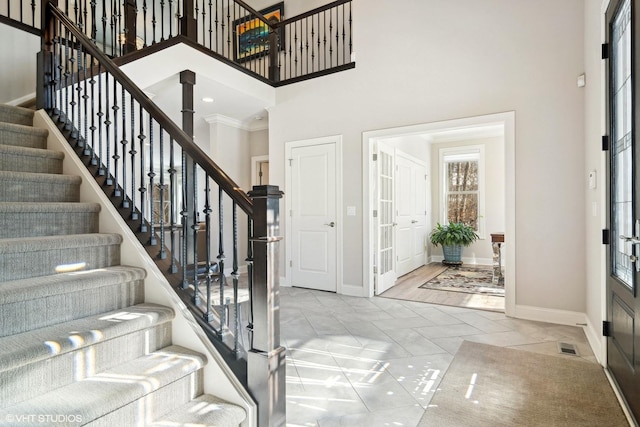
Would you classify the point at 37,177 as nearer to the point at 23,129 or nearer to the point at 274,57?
the point at 23,129

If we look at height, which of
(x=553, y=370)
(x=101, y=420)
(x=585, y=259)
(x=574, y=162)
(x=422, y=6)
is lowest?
(x=553, y=370)

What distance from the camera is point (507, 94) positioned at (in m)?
3.68

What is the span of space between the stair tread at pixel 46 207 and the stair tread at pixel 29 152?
486mm

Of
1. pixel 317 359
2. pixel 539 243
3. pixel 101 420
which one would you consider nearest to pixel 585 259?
pixel 539 243

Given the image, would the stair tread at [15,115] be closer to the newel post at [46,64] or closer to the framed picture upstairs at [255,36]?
the newel post at [46,64]

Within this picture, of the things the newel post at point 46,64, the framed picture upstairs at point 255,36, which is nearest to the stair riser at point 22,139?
the newel post at point 46,64

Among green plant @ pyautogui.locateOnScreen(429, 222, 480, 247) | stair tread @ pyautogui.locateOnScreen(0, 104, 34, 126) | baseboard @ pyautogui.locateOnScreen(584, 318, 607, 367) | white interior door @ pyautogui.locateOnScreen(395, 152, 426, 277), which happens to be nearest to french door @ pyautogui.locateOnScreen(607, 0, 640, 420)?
baseboard @ pyautogui.locateOnScreen(584, 318, 607, 367)

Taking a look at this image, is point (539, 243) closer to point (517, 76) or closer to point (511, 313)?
point (511, 313)

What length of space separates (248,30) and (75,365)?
6560mm

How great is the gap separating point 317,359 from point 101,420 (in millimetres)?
1600

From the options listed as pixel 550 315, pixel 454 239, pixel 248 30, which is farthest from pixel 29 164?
pixel 454 239

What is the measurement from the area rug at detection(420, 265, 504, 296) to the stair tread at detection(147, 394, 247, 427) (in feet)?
13.4

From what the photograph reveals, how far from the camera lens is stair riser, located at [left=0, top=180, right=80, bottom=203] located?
199cm

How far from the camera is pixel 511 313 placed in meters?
3.63
